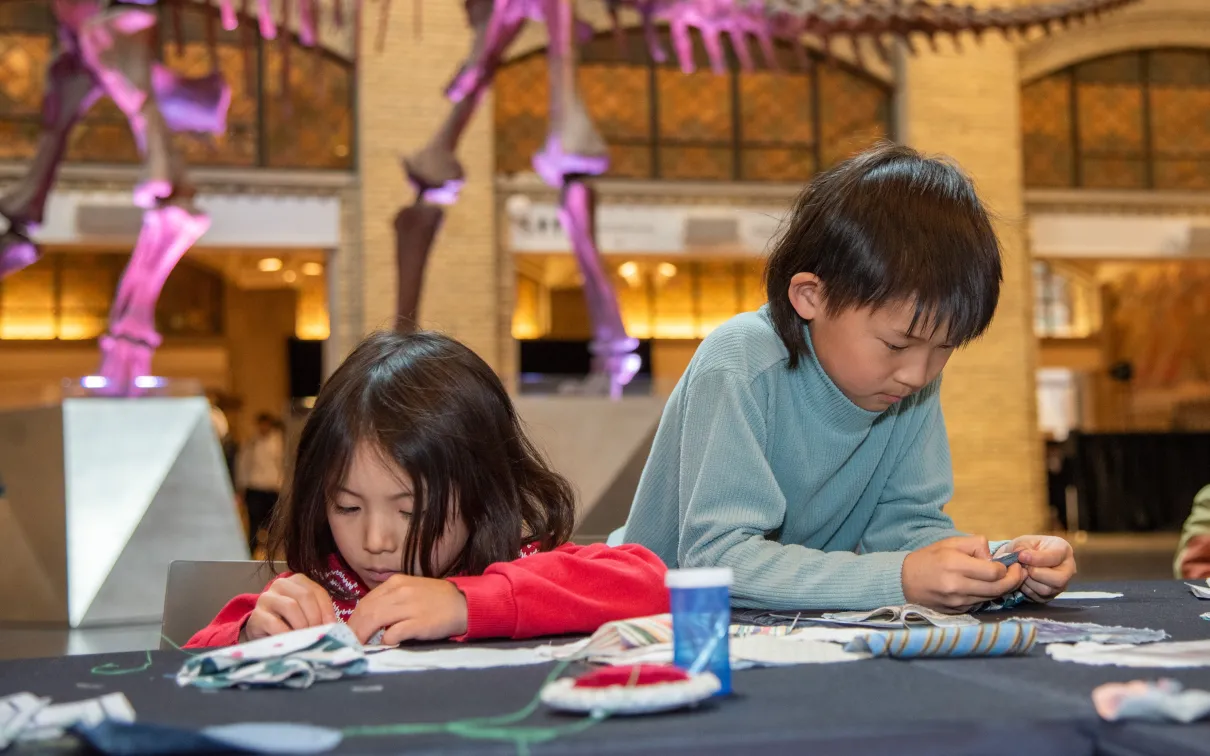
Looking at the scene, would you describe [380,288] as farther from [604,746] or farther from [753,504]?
[604,746]

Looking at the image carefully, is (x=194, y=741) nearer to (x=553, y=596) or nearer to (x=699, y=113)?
(x=553, y=596)

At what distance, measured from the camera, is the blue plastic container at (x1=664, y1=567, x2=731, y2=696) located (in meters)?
0.97

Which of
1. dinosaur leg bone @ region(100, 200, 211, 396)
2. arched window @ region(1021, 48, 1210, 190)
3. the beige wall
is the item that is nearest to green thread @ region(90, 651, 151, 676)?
dinosaur leg bone @ region(100, 200, 211, 396)

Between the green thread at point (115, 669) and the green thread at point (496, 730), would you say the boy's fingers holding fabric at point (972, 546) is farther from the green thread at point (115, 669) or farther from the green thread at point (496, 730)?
the green thread at point (115, 669)

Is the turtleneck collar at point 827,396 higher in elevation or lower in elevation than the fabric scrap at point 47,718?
higher

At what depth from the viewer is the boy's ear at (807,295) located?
1.69m

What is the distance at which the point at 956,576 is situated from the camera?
1.46 m

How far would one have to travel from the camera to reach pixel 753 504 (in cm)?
163

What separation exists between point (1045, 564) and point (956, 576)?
0.20m

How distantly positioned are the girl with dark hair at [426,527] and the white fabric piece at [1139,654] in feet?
1.63

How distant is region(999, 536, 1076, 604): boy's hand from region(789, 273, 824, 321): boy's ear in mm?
377

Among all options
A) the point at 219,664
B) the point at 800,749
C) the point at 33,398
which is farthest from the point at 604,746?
the point at 33,398

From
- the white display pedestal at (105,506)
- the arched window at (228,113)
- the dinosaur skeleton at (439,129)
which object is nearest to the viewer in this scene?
the white display pedestal at (105,506)

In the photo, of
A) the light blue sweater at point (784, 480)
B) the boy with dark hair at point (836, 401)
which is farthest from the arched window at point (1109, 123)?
the boy with dark hair at point (836, 401)
